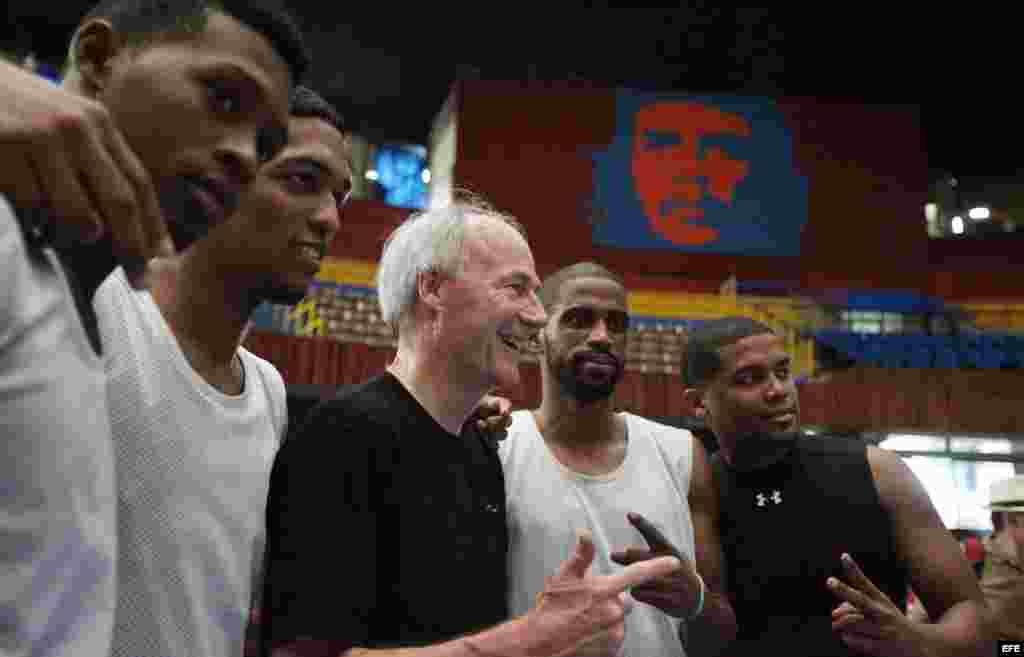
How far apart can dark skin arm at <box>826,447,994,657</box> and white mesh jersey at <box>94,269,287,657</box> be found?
1.36 m

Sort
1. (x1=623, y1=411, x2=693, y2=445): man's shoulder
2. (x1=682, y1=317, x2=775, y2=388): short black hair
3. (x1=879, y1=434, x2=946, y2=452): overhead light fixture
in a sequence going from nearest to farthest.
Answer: (x1=623, y1=411, x2=693, y2=445): man's shoulder
(x1=682, y1=317, x2=775, y2=388): short black hair
(x1=879, y1=434, x2=946, y2=452): overhead light fixture

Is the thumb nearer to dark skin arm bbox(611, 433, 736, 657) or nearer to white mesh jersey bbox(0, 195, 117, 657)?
dark skin arm bbox(611, 433, 736, 657)

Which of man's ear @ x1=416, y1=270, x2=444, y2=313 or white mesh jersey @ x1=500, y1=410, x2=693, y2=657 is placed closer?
man's ear @ x1=416, y1=270, x2=444, y2=313

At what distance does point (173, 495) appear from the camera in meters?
1.30

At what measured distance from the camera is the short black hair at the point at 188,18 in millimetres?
895

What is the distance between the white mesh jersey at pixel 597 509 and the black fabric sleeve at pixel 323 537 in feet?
2.28

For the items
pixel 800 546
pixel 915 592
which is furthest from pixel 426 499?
pixel 915 592

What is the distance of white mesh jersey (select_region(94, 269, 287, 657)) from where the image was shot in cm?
126

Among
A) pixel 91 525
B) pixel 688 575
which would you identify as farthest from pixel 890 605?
pixel 91 525

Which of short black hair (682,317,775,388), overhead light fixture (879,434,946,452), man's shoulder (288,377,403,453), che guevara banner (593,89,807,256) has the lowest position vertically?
overhead light fixture (879,434,946,452)

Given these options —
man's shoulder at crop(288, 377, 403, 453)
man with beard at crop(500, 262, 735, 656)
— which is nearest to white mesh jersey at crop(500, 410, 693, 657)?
man with beard at crop(500, 262, 735, 656)

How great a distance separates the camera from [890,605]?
6.72 ft

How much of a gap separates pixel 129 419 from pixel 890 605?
1784 mm

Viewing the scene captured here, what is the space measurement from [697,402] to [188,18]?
236 cm
